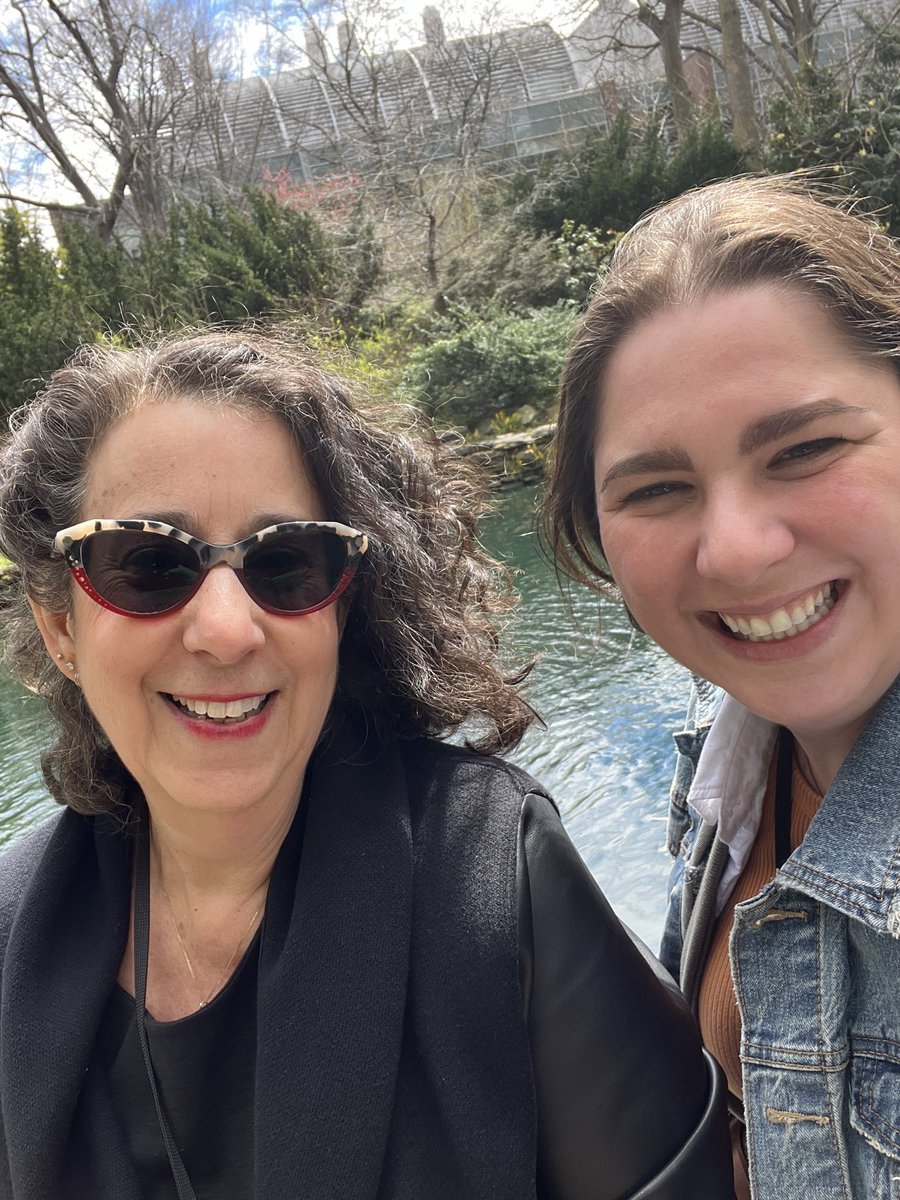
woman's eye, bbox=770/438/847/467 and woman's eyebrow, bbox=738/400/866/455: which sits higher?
woman's eyebrow, bbox=738/400/866/455

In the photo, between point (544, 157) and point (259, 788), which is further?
point (544, 157)

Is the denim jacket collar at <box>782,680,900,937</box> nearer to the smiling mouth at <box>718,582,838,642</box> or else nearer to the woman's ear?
the smiling mouth at <box>718,582,838,642</box>

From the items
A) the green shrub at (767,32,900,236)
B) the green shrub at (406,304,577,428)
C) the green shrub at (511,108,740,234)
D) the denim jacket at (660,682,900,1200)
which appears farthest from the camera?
the green shrub at (511,108,740,234)

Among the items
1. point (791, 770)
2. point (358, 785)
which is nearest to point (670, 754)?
point (791, 770)

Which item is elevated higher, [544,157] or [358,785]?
[544,157]

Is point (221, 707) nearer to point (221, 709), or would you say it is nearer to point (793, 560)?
point (221, 709)

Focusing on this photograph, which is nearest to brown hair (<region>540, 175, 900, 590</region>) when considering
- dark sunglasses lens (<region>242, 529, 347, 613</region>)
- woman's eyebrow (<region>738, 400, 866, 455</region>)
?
woman's eyebrow (<region>738, 400, 866, 455</region>)

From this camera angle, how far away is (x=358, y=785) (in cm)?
145

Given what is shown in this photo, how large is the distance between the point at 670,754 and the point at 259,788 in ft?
8.11

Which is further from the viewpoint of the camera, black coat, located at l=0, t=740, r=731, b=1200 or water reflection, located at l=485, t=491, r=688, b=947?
water reflection, located at l=485, t=491, r=688, b=947

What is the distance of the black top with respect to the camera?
1259 millimetres

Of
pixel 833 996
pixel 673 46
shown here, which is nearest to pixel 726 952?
pixel 833 996

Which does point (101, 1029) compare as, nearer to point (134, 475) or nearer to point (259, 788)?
point (259, 788)

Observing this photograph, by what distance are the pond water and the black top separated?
0.89 m
